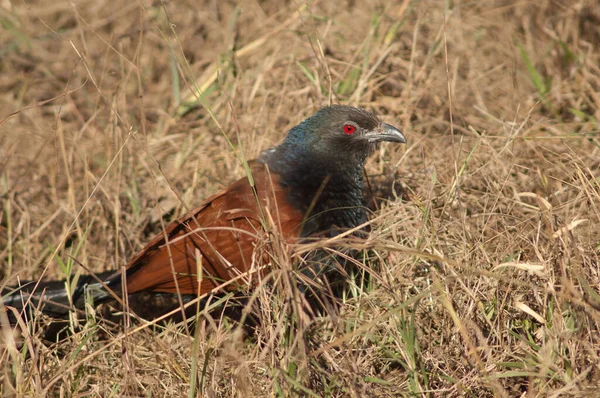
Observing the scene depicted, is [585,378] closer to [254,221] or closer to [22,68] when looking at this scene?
[254,221]

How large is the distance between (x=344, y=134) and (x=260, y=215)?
66 cm

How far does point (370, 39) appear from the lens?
447 cm

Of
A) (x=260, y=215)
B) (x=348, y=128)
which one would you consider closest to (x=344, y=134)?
(x=348, y=128)

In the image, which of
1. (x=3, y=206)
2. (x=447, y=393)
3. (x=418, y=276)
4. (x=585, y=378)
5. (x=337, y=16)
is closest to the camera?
(x=585, y=378)

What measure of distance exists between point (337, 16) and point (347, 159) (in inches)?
77.6

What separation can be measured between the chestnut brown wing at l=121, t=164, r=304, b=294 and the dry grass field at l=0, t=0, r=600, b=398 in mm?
215

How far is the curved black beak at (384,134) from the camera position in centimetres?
347

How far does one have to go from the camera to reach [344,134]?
3.48m

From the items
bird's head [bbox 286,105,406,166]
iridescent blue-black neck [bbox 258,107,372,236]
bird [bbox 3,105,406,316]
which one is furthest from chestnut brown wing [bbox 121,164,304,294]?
bird's head [bbox 286,105,406,166]

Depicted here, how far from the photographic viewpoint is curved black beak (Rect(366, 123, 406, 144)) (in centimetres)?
347

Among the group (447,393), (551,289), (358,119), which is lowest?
(447,393)

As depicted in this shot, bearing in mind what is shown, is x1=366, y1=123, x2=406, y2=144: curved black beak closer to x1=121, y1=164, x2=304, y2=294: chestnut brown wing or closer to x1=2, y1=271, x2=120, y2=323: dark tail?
x1=121, y1=164, x2=304, y2=294: chestnut brown wing

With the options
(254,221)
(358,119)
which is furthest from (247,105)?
(254,221)

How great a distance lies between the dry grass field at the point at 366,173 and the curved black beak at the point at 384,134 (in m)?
0.26
